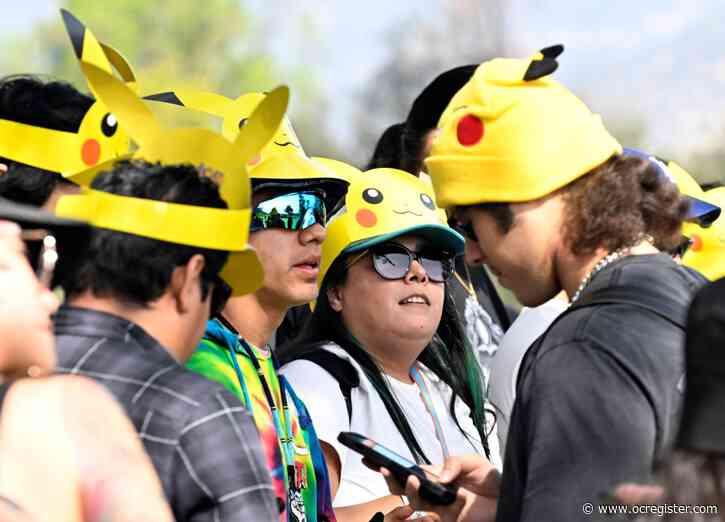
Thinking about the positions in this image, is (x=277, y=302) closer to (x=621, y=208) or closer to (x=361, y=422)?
(x=361, y=422)

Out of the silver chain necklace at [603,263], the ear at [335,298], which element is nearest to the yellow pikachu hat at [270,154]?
the ear at [335,298]

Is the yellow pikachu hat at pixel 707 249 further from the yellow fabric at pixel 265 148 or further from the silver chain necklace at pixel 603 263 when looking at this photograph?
the silver chain necklace at pixel 603 263

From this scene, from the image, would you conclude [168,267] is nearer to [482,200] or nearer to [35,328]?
[35,328]

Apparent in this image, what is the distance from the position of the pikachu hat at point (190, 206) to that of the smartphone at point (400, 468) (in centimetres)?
51

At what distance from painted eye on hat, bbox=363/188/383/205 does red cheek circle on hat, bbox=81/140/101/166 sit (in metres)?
1.26

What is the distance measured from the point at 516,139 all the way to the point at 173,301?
1.00m

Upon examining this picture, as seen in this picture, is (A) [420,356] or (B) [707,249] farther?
(B) [707,249]

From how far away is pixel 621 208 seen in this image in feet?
11.2

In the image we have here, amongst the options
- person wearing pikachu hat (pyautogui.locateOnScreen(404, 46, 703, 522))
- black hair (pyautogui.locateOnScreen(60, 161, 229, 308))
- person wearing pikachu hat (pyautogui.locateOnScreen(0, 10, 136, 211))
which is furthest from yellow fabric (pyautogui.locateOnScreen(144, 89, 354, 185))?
black hair (pyautogui.locateOnScreen(60, 161, 229, 308))

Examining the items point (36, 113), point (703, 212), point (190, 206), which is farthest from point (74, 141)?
point (703, 212)

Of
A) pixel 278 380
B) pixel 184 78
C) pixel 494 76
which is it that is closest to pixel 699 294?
pixel 494 76

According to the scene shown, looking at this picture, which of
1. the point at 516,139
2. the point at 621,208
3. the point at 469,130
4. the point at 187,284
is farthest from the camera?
the point at 469,130

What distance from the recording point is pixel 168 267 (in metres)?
3.18

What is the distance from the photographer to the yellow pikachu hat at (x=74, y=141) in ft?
14.3
